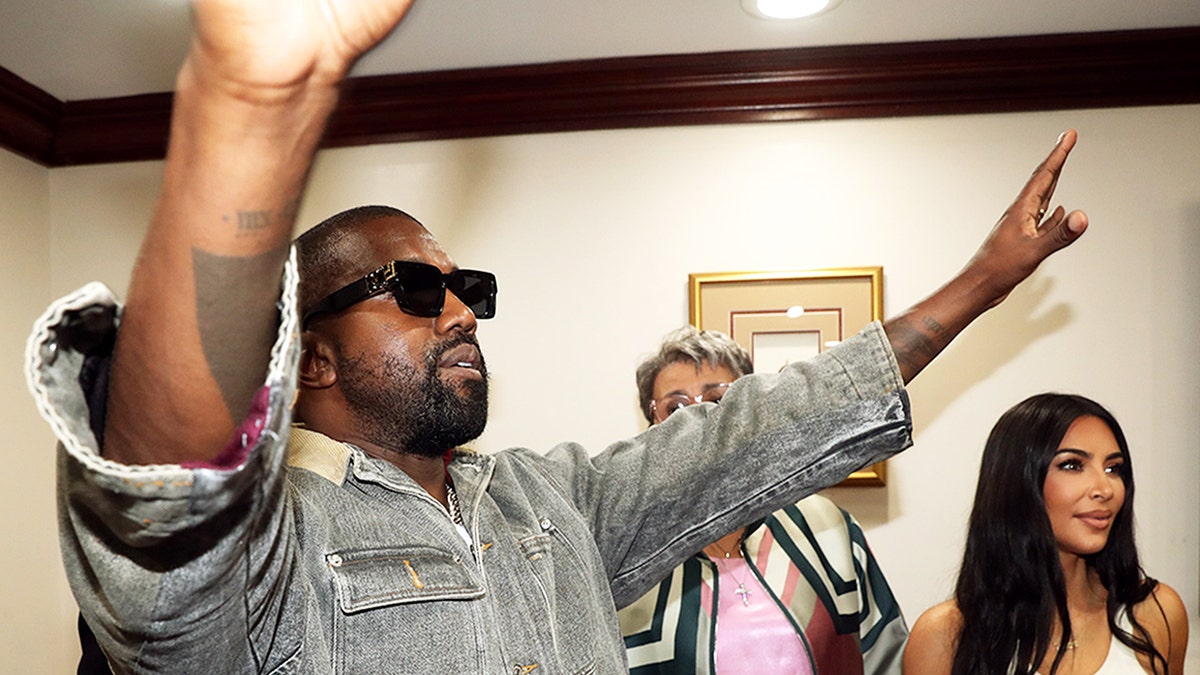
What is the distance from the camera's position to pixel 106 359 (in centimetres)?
58

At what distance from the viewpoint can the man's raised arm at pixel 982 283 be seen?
1.17 metres

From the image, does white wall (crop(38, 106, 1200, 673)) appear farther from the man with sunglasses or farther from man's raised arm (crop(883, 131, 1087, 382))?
man's raised arm (crop(883, 131, 1087, 382))

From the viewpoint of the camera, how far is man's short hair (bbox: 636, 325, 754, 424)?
7.63ft

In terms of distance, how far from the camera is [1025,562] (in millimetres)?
2160

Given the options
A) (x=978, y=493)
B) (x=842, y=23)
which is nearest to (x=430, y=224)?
(x=842, y=23)

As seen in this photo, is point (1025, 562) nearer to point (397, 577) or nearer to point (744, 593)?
point (744, 593)

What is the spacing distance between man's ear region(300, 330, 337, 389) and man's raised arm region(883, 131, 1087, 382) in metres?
0.69

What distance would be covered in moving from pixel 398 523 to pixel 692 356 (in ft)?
4.30

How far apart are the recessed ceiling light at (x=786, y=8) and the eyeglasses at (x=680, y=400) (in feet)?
2.79

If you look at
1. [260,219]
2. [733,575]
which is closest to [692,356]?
[733,575]

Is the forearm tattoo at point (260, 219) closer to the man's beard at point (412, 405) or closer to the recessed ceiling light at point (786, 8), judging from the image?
the man's beard at point (412, 405)

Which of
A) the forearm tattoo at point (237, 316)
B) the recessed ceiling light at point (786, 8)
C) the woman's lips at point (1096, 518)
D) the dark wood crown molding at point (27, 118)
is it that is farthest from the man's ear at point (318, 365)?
the dark wood crown molding at point (27, 118)

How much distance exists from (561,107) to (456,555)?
5.87 feet

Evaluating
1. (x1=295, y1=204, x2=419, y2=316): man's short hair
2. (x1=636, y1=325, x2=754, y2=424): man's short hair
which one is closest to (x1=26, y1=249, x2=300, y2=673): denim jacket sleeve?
(x1=295, y1=204, x2=419, y2=316): man's short hair
